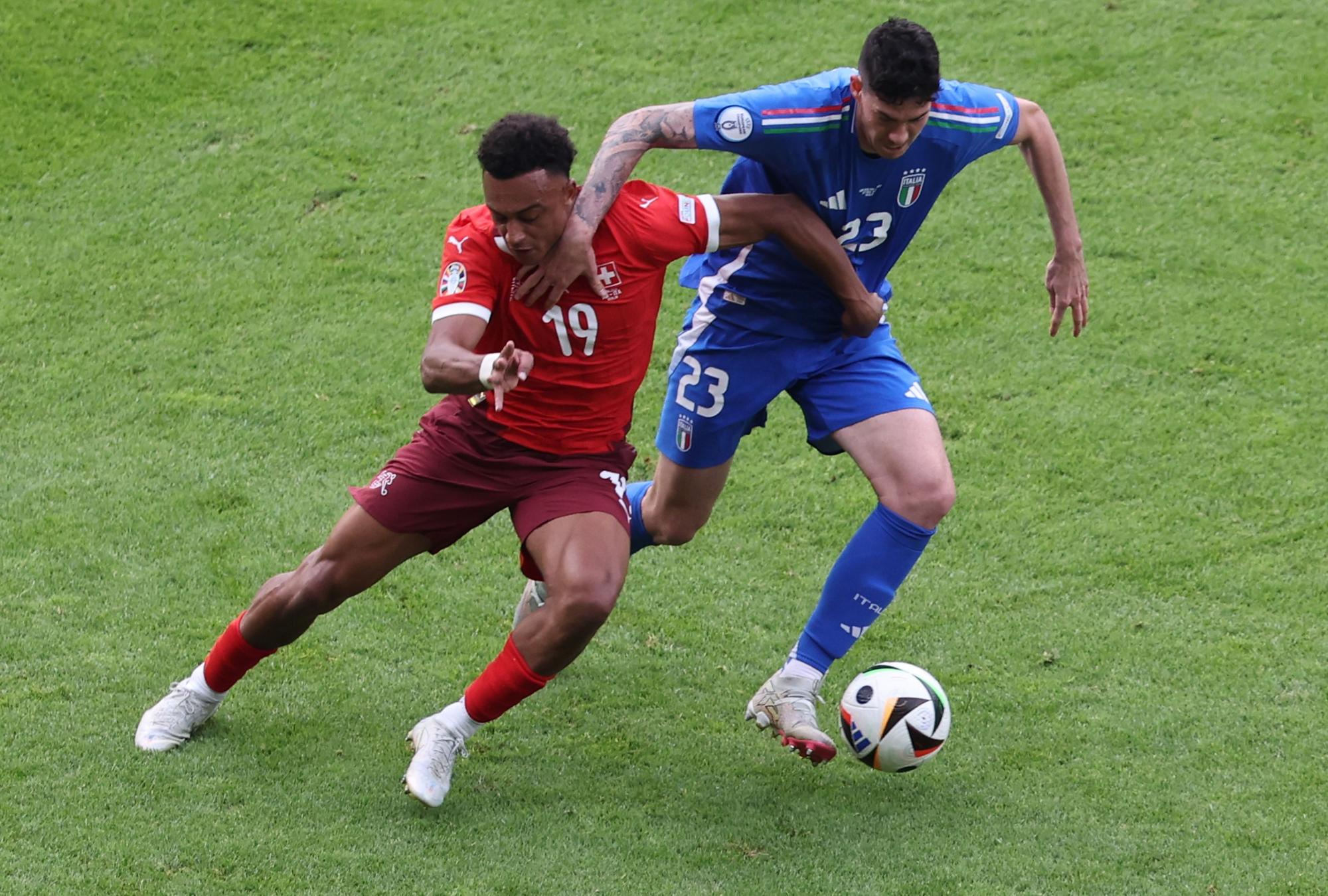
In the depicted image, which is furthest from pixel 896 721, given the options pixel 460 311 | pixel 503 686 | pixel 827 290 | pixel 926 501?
pixel 460 311

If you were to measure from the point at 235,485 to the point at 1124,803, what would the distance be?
3802mm

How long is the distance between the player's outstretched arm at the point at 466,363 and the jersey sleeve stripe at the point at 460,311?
10 mm

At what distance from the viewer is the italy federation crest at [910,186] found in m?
4.91

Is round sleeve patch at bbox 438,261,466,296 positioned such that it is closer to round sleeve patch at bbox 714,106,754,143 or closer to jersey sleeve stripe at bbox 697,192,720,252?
jersey sleeve stripe at bbox 697,192,720,252

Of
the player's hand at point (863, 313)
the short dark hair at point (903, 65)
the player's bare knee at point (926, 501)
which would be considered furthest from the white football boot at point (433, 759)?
the short dark hair at point (903, 65)

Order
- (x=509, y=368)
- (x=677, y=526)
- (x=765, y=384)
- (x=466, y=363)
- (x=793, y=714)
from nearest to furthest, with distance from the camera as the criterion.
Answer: (x=509, y=368) < (x=466, y=363) < (x=793, y=714) < (x=765, y=384) < (x=677, y=526)

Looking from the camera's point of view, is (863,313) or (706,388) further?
(706,388)

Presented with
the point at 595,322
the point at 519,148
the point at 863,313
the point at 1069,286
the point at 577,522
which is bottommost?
the point at 577,522

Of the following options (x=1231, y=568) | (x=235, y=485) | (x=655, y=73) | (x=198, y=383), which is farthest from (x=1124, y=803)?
(x=655, y=73)

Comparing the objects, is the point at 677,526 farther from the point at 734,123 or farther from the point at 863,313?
the point at 734,123

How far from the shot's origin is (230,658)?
189 inches

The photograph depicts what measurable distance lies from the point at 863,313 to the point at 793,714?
1.30m

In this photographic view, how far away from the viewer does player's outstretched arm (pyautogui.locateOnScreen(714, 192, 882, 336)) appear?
15.7ft

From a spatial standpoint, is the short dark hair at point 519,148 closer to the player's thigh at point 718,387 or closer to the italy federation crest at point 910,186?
the player's thigh at point 718,387
